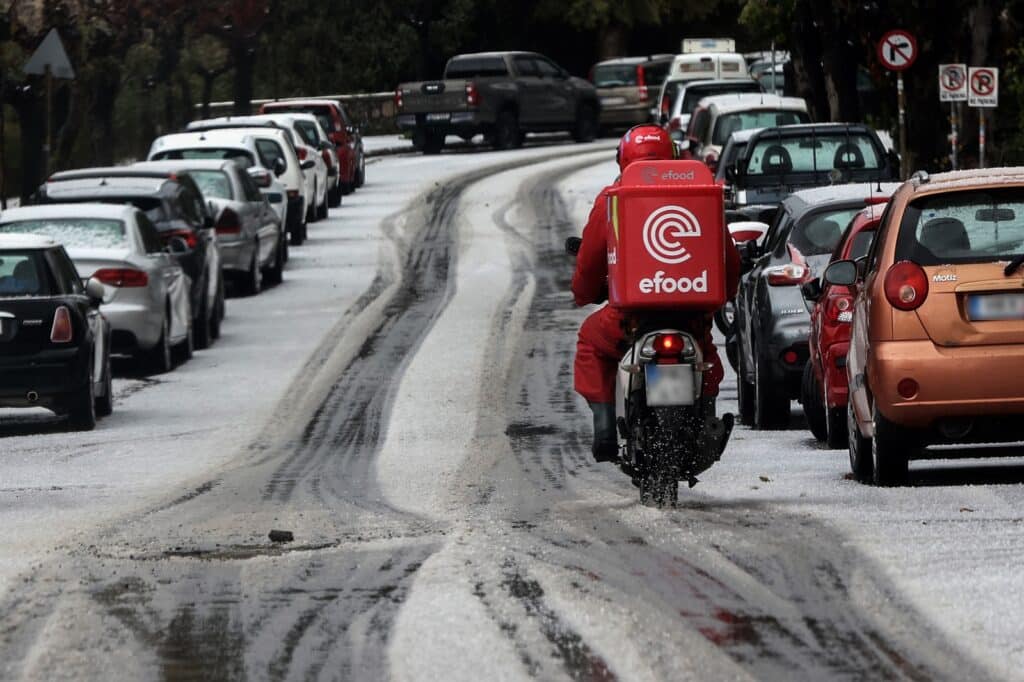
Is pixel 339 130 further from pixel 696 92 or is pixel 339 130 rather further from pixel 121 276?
pixel 121 276

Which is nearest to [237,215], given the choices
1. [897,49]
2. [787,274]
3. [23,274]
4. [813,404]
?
[23,274]

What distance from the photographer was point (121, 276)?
21.0m

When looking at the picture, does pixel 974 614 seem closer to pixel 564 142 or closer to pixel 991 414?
pixel 991 414

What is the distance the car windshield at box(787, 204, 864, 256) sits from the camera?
639 inches

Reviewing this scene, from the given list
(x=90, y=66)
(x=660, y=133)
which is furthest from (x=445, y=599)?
(x=90, y=66)

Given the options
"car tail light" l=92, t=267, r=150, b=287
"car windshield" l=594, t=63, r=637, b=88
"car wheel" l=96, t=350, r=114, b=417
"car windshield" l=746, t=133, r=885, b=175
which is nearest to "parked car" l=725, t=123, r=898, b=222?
"car windshield" l=746, t=133, r=885, b=175

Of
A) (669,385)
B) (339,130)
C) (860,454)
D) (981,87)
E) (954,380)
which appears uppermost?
(669,385)

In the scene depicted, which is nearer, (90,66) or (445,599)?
(445,599)

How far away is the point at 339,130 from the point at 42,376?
95.3 feet

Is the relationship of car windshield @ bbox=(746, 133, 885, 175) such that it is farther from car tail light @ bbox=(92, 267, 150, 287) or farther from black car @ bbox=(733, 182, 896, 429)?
black car @ bbox=(733, 182, 896, 429)

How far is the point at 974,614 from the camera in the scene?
770cm

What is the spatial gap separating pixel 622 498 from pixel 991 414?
5.37 feet

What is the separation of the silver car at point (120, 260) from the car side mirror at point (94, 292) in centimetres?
218

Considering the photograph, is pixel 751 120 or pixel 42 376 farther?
pixel 751 120
